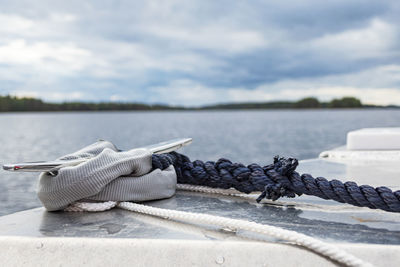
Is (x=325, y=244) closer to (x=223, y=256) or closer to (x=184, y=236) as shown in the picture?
(x=223, y=256)

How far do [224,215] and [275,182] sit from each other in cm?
20

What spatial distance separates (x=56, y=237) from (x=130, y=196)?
1.04 ft

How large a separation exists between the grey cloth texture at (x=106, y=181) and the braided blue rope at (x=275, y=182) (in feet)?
0.25

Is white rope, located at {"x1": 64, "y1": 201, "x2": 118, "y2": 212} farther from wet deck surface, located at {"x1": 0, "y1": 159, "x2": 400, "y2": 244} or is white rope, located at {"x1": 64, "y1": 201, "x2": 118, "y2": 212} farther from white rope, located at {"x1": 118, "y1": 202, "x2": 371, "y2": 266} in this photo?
white rope, located at {"x1": 118, "y1": 202, "x2": 371, "y2": 266}

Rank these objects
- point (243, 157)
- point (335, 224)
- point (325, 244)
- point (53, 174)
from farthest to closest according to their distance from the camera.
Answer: point (243, 157), point (53, 174), point (335, 224), point (325, 244)

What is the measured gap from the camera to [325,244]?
81cm

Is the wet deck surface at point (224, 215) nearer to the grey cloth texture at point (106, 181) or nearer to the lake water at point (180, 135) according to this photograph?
the grey cloth texture at point (106, 181)

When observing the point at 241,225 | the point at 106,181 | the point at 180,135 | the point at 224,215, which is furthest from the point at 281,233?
the point at 180,135

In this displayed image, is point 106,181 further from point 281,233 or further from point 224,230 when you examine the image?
point 281,233

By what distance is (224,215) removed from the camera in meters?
1.12

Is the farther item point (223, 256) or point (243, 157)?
point (243, 157)

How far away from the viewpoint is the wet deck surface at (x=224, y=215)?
93 cm

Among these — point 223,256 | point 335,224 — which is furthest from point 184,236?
point 335,224

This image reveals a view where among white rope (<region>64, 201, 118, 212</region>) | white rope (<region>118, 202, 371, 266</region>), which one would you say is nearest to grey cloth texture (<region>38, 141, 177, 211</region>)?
white rope (<region>64, 201, 118, 212</region>)
